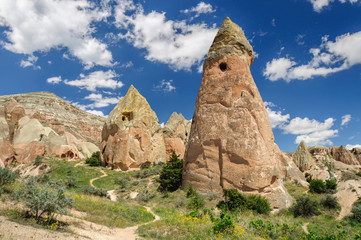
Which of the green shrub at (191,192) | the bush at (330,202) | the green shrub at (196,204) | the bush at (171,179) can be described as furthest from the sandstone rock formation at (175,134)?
the bush at (330,202)

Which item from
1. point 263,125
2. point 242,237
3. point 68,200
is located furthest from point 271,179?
point 68,200

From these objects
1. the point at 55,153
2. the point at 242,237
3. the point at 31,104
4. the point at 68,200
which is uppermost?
the point at 31,104

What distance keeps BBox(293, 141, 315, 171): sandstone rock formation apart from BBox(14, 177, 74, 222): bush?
4109 centimetres

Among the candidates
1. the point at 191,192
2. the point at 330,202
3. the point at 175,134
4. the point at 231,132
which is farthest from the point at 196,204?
the point at 175,134

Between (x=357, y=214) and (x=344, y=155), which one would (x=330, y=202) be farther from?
(x=344, y=155)

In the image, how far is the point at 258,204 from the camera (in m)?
11.2

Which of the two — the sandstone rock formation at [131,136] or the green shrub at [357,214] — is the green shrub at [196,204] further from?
the sandstone rock formation at [131,136]

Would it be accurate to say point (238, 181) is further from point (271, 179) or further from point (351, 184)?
point (351, 184)

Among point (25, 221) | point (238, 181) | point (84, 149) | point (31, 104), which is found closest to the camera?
point (25, 221)

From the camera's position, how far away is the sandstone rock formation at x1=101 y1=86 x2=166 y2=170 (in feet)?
91.0

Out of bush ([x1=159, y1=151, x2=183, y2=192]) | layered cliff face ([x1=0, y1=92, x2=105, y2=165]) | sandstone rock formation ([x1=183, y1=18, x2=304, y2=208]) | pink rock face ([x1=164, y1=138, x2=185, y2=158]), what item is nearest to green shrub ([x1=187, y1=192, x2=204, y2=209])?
sandstone rock formation ([x1=183, y1=18, x2=304, y2=208])

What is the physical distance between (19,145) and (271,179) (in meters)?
31.5

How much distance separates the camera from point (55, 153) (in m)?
33.0

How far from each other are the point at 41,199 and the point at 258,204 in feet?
31.0
